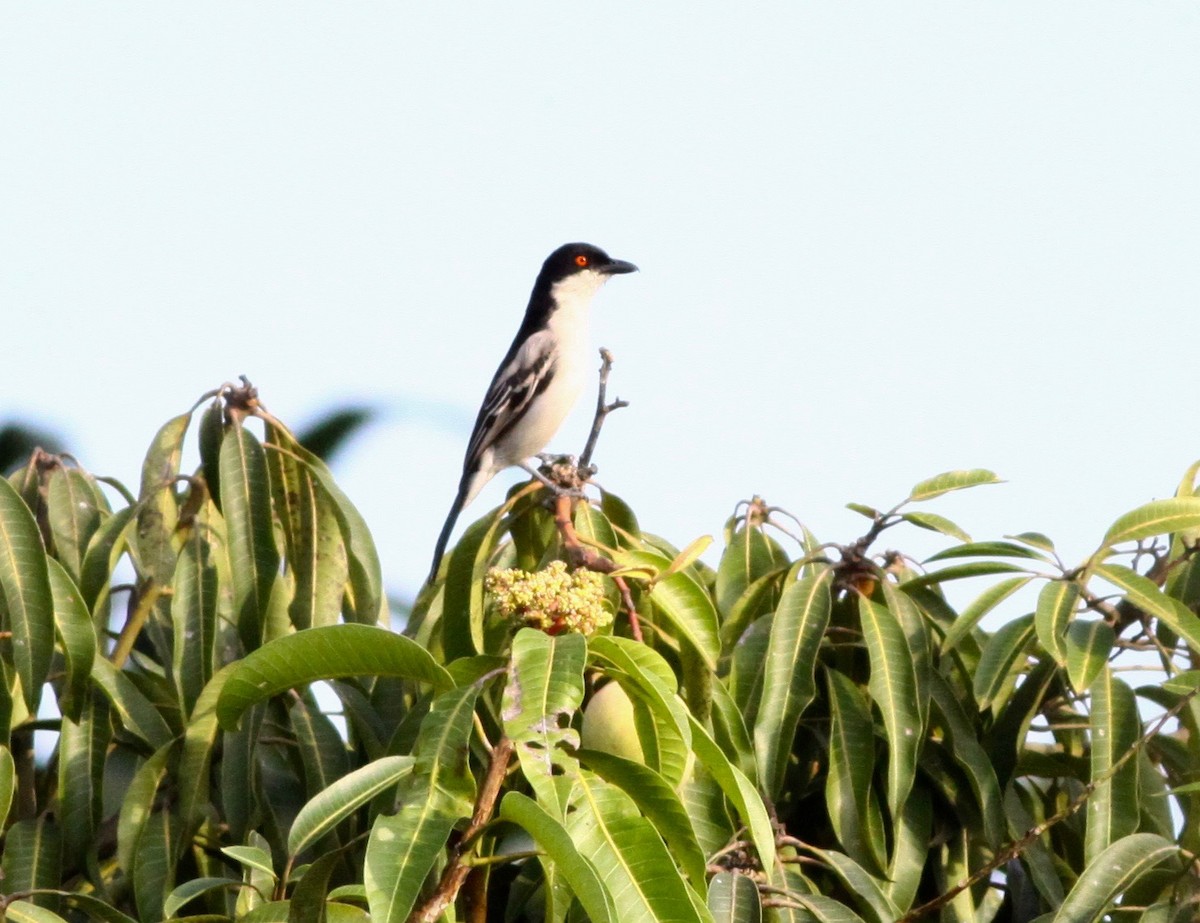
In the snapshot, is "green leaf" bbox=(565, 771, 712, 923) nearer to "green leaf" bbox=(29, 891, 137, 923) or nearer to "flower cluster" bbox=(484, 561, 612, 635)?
"flower cluster" bbox=(484, 561, 612, 635)

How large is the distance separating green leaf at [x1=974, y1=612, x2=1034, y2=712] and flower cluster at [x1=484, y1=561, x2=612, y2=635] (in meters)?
1.14

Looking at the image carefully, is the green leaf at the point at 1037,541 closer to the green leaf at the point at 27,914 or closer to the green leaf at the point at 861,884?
the green leaf at the point at 861,884

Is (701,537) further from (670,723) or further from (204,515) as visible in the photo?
(204,515)

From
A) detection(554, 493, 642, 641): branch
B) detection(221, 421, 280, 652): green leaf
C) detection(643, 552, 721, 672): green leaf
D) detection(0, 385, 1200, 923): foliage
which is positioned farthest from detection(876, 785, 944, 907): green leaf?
detection(221, 421, 280, 652): green leaf

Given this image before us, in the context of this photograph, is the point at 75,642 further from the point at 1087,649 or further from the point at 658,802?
the point at 1087,649

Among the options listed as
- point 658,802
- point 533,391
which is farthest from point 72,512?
point 533,391

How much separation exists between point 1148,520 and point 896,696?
0.78 meters

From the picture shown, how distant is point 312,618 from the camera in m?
3.59

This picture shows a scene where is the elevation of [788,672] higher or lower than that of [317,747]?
higher

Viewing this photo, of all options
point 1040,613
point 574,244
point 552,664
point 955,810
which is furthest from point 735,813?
point 574,244

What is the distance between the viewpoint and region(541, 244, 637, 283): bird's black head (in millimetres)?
8375

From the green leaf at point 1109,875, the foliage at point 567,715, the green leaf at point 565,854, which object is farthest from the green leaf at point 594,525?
the green leaf at point 565,854

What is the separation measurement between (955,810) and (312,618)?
61.9 inches

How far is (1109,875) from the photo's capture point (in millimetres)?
2787
